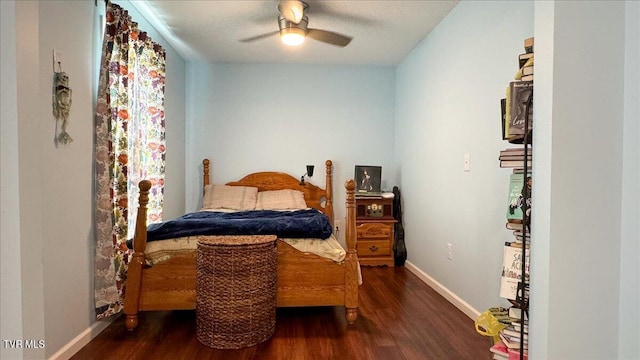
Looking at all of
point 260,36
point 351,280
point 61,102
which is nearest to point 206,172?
point 260,36

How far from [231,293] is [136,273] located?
70cm

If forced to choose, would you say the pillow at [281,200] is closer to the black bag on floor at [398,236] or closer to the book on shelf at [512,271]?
the black bag on floor at [398,236]

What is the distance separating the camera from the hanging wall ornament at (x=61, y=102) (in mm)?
1852

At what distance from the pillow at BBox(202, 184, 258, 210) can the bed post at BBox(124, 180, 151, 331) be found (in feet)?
5.26

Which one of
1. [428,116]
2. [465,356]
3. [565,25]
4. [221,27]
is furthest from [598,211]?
[221,27]

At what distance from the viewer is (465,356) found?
78.2 inches

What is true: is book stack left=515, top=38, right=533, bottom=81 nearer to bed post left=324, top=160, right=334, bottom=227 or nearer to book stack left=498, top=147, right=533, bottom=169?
book stack left=498, top=147, right=533, bottom=169

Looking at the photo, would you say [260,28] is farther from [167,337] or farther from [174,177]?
[167,337]

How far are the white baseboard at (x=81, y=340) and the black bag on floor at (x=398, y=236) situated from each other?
2.82m

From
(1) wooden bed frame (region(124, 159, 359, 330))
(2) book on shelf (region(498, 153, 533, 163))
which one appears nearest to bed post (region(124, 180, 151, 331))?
(1) wooden bed frame (region(124, 159, 359, 330))

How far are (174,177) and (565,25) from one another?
→ 12.1 feet

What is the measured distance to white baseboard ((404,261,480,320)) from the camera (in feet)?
8.18

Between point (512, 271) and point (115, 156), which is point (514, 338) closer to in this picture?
point (512, 271)

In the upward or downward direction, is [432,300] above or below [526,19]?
below
